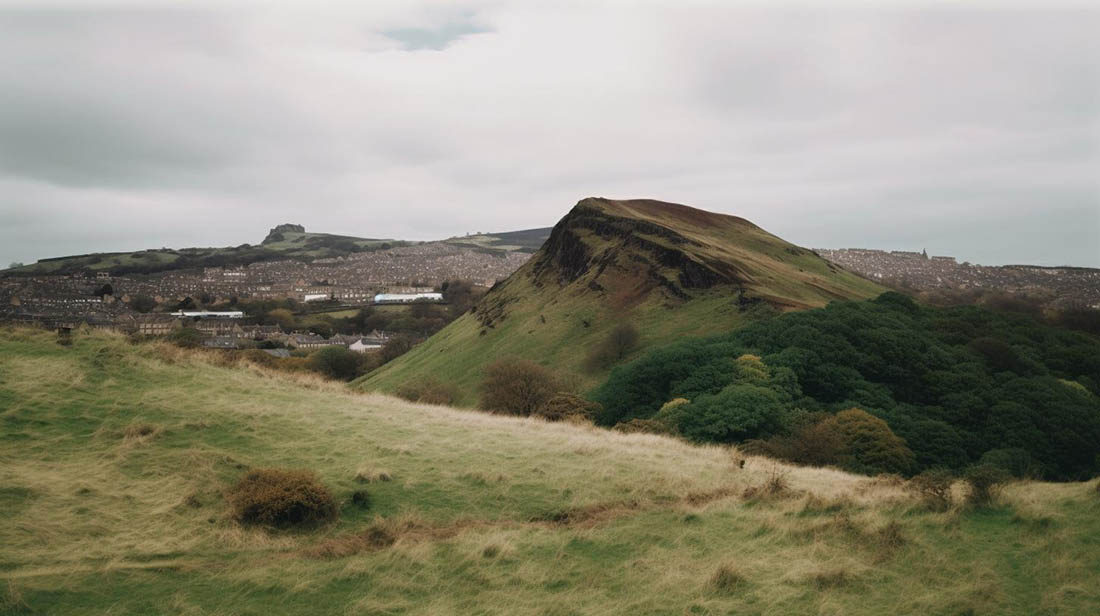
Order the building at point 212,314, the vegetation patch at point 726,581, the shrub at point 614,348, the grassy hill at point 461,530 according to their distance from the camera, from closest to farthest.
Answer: the grassy hill at point 461,530, the vegetation patch at point 726,581, the shrub at point 614,348, the building at point 212,314

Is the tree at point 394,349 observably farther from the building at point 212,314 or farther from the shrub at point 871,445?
the shrub at point 871,445

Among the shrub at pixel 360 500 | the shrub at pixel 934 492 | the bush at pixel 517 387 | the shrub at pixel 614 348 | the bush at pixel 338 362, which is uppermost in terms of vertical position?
the shrub at pixel 934 492

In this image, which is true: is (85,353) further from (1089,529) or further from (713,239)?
(713,239)

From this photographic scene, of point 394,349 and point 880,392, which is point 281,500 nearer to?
point 880,392

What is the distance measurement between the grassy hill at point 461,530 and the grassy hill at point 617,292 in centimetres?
4588

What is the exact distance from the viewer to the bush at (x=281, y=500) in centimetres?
1398

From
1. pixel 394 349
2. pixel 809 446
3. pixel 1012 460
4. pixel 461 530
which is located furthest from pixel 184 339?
pixel 394 349

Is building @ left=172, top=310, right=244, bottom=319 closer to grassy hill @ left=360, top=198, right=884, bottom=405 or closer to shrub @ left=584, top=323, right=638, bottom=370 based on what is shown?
grassy hill @ left=360, top=198, right=884, bottom=405

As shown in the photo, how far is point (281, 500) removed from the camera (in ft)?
46.4

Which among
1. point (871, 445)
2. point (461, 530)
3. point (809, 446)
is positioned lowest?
point (871, 445)

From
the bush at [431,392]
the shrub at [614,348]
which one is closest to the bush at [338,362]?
the bush at [431,392]

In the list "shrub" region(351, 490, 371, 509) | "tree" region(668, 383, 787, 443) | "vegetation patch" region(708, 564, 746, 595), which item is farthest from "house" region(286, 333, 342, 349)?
"vegetation patch" region(708, 564, 746, 595)

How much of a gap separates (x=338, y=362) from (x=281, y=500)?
3415 inches

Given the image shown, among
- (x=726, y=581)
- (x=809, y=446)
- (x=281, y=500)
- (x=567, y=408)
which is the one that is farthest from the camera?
(x=567, y=408)
